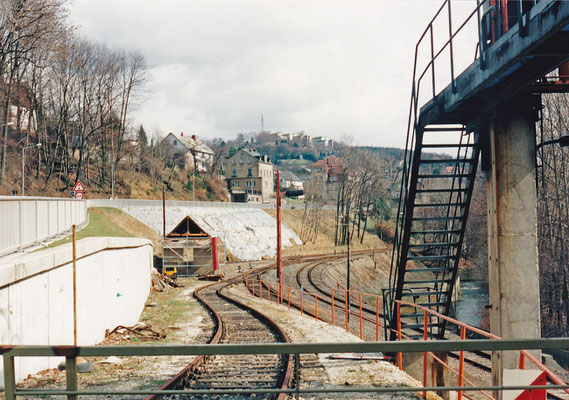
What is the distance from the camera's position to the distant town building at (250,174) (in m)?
96.1

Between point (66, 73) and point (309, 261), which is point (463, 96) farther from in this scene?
point (66, 73)

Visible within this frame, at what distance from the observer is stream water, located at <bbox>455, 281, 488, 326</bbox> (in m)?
27.9

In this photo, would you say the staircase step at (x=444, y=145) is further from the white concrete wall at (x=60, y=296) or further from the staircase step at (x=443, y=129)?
the white concrete wall at (x=60, y=296)

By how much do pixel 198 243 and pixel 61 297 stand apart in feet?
72.7

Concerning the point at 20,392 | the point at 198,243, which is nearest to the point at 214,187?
the point at 198,243

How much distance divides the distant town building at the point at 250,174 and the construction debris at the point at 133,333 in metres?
80.4

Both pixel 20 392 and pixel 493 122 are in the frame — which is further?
pixel 493 122

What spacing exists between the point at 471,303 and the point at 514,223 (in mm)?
27692

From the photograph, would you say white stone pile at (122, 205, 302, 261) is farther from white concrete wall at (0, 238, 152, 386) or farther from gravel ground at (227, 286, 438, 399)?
gravel ground at (227, 286, 438, 399)

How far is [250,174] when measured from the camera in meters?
97.1

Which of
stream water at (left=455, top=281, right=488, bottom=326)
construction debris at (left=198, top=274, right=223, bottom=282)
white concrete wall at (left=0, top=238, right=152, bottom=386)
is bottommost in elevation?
stream water at (left=455, top=281, right=488, bottom=326)

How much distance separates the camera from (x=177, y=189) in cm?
6881

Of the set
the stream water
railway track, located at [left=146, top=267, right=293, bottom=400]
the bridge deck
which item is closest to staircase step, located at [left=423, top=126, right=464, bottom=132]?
the bridge deck

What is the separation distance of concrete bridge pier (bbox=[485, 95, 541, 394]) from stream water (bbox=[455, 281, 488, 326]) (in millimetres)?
21047
